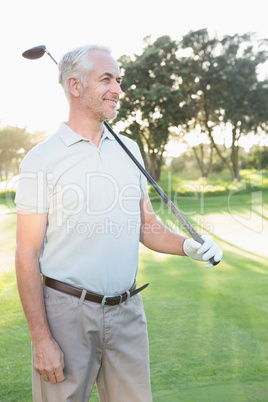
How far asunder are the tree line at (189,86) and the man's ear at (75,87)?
30994mm

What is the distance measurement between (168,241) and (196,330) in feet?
8.94

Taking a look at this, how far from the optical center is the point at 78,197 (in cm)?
215

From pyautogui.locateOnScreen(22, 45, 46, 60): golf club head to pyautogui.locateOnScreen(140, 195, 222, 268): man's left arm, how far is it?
93 cm

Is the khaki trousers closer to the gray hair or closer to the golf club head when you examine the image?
the gray hair

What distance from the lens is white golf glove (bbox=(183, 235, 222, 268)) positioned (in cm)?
236

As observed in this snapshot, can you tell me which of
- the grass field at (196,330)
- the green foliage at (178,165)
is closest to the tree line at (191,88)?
the grass field at (196,330)

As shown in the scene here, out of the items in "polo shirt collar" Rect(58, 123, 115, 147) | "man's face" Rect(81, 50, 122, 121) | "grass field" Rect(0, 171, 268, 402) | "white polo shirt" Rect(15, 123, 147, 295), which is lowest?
"grass field" Rect(0, 171, 268, 402)

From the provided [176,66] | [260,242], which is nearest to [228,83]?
[176,66]

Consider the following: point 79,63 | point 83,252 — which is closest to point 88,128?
point 79,63

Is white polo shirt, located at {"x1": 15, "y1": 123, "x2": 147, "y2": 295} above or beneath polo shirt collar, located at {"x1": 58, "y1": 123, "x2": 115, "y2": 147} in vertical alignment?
beneath

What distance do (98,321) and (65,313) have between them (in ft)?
0.46

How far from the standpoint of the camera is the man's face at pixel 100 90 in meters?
2.28

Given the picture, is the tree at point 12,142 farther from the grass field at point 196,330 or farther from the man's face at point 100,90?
the man's face at point 100,90

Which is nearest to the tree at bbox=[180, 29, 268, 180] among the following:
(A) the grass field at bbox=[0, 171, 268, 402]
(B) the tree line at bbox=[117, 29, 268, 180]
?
(B) the tree line at bbox=[117, 29, 268, 180]
